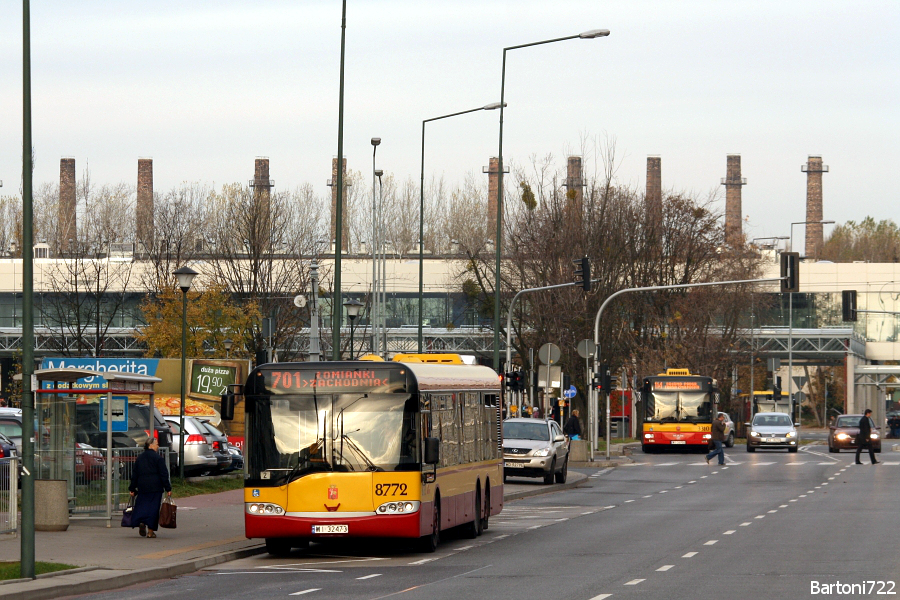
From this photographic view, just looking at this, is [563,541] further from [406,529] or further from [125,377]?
[125,377]

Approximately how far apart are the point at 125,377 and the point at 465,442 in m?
5.73

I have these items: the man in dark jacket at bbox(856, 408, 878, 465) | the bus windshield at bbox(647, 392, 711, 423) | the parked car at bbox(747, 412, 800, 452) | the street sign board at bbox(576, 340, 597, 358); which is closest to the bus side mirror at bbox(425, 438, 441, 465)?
the street sign board at bbox(576, 340, 597, 358)

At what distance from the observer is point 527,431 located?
34719 millimetres

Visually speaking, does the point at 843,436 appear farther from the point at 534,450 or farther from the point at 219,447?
the point at 219,447

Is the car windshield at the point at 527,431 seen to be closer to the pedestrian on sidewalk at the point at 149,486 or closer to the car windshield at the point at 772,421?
the pedestrian on sidewalk at the point at 149,486

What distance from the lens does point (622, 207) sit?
2319 inches

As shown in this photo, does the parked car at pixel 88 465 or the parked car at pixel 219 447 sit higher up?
the parked car at pixel 88 465

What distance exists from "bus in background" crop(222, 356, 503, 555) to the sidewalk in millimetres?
1016

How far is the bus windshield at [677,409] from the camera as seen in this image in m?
55.1

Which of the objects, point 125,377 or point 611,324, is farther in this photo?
point 611,324

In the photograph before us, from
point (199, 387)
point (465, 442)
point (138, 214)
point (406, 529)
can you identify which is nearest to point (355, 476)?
point (406, 529)

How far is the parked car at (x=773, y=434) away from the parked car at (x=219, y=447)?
26.7 metres

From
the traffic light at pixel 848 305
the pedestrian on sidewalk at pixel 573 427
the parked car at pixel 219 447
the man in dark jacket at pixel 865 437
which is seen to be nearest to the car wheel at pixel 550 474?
the parked car at pixel 219 447

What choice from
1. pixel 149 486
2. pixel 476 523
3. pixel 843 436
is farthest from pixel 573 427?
pixel 149 486
